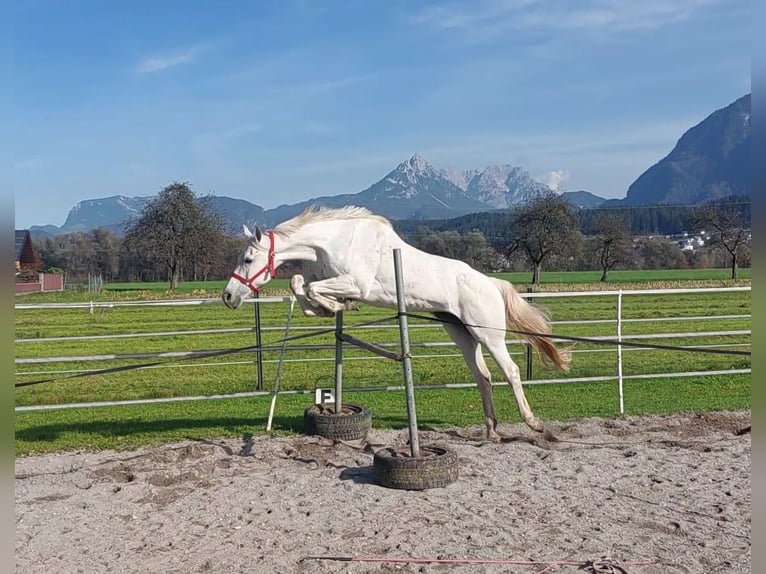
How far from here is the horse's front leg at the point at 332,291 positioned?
220 inches

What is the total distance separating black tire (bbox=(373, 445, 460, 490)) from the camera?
482 cm

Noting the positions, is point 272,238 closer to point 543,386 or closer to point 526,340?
point 526,340

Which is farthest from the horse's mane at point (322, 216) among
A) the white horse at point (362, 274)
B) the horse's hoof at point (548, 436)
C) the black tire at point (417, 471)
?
the horse's hoof at point (548, 436)

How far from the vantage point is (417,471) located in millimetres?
4812

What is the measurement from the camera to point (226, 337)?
1686cm

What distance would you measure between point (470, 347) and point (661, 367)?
19.0ft

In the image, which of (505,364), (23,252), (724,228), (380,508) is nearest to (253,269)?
(380,508)

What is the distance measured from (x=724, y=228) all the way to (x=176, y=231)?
42.6 metres

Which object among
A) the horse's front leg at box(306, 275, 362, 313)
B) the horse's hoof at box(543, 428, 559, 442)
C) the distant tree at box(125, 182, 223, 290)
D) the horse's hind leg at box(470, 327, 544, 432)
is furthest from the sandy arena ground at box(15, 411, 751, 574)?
the distant tree at box(125, 182, 223, 290)

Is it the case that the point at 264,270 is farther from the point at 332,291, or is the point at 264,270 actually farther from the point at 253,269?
the point at 332,291

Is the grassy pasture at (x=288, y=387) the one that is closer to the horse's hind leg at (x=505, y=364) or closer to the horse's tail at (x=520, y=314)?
the horse's tail at (x=520, y=314)

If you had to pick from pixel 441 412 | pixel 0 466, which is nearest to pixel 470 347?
pixel 441 412

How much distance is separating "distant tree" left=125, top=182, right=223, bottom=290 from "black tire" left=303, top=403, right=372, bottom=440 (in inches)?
1770

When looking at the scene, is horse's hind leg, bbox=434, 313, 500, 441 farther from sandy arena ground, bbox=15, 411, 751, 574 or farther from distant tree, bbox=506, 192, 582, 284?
distant tree, bbox=506, 192, 582, 284
